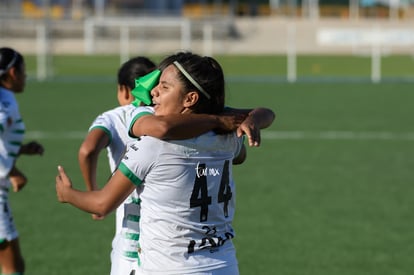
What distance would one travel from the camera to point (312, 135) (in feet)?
58.2

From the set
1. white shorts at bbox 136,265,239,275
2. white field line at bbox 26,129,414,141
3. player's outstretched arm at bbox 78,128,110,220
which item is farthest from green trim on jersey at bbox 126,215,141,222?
white field line at bbox 26,129,414,141

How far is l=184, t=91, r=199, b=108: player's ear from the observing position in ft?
12.2

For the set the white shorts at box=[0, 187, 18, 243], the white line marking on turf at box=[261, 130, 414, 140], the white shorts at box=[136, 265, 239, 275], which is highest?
the white shorts at box=[136, 265, 239, 275]

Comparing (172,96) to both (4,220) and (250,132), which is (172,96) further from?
(4,220)

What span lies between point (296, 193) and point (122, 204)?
7144mm

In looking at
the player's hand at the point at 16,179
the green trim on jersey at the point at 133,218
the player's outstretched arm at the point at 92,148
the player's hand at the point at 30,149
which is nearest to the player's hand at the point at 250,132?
the green trim on jersey at the point at 133,218

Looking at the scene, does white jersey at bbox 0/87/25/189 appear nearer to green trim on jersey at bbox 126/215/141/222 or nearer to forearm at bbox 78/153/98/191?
forearm at bbox 78/153/98/191

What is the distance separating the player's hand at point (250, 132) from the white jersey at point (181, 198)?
0.10 meters

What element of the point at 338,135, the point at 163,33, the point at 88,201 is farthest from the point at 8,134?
the point at 163,33

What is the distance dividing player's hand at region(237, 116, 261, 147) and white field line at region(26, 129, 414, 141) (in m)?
13.2

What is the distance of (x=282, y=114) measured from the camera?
70.4ft

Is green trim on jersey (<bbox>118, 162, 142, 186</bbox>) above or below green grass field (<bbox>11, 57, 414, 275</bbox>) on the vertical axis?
above

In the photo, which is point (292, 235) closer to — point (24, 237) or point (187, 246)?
point (24, 237)

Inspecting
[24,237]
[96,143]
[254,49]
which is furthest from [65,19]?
[96,143]
